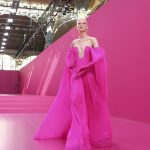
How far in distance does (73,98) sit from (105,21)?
2992mm

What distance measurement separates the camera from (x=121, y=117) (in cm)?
425

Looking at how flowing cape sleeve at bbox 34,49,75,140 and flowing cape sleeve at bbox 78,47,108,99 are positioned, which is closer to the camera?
flowing cape sleeve at bbox 78,47,108,99

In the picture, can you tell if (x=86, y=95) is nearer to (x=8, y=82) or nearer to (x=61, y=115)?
(x=61, y=115)

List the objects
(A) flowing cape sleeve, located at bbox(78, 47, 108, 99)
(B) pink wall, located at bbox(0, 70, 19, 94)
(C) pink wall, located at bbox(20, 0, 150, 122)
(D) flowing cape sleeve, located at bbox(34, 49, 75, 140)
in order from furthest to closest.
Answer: (B) pink wall, located at bbox(0, 70, 19, 94) < (C) pink wall, located at bbox(20, 0, 150, 122) < (D) flowing cape sleeve, located at bbox(34, 49, 75, 140) < (A) flowing cape sleeve, located at bbox(78, 47, 108, 99)

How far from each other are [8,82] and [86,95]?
17379mm

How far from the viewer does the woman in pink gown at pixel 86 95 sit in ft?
7.55

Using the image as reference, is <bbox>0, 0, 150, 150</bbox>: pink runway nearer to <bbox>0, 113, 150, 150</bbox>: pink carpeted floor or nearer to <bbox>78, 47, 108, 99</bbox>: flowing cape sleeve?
<bbox>0, 113, 150, 150</bbox>: pink carpeted floor

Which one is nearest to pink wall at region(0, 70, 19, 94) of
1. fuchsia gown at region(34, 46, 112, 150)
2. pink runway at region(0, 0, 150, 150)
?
pink runway at region(0, 0, 150, 150)

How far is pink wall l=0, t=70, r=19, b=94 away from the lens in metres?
19.1

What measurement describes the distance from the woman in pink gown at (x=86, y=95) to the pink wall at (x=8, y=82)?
16.8 m

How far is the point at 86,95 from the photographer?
2455 millimetres

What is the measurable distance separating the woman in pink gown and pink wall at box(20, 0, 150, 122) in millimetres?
1229

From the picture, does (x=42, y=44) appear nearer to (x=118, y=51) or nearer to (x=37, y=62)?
(x=37, y=62)

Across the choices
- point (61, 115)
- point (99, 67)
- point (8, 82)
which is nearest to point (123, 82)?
point (61, 115)
